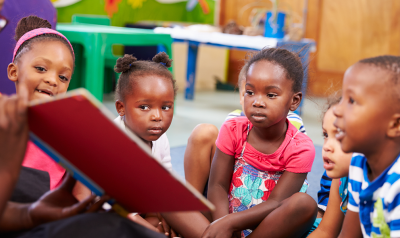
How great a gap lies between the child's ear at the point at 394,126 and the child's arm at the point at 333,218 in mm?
333

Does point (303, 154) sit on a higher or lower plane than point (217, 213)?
higher

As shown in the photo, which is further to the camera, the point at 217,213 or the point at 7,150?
the point at 217,213

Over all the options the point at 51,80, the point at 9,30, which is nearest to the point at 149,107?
the point at 51,80

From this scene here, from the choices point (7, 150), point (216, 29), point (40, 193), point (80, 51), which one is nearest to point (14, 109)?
point (7, 150)

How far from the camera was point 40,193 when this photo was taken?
2.33ft

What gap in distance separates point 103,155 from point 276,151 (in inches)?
26.4

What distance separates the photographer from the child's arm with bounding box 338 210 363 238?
79 cm

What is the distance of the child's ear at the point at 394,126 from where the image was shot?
65cm

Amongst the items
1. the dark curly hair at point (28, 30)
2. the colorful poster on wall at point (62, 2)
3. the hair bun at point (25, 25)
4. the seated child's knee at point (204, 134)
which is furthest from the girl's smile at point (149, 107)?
the colorful poster on wall at point (62, 2)

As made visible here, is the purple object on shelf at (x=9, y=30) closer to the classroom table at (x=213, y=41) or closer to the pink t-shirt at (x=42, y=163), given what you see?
the pink t-shirt at (x=42, y=163)

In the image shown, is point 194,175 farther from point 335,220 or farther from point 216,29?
point 216,29

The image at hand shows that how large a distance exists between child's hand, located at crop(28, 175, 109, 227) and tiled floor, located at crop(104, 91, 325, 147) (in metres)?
1.67

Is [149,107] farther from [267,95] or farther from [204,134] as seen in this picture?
[267,95]

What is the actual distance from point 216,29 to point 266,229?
→ 265cm
